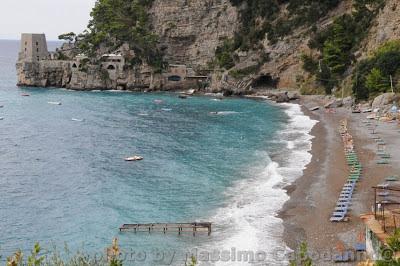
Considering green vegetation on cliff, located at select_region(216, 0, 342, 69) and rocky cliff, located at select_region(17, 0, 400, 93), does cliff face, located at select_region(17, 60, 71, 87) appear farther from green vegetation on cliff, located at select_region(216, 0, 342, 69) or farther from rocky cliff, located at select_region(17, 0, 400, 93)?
green vegetation on cliff, located at select_region(216, 0, 342, 69)

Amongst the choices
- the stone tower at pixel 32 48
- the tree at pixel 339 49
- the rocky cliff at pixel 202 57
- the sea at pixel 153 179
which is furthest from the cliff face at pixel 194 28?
the sea at pixel 153 179

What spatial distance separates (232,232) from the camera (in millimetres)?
29531

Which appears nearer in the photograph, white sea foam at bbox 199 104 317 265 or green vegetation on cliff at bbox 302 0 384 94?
white sea foam at bbox 199 104 317 265

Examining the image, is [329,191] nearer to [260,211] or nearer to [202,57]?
[260,211]

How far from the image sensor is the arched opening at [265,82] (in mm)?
94200

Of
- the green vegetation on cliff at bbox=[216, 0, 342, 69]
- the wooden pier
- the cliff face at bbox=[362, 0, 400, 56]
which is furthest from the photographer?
the green vegetation on cliff at bbox=[216, 0, 342, 69]

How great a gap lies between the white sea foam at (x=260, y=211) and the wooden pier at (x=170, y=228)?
0.81 metres

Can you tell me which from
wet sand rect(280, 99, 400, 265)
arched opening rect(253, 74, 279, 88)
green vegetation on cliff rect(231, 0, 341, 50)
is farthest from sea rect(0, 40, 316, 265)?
green vegetation on cliff rect(231, 0, 341, 50)

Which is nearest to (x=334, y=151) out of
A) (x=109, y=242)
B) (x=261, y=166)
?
(x=261, y=166)

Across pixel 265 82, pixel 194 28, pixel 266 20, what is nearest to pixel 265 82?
pixel 265 82

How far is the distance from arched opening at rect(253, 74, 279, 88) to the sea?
659 inches

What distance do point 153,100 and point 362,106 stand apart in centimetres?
3337

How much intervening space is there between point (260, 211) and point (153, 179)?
10879mm

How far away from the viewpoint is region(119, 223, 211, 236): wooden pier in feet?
97.9
